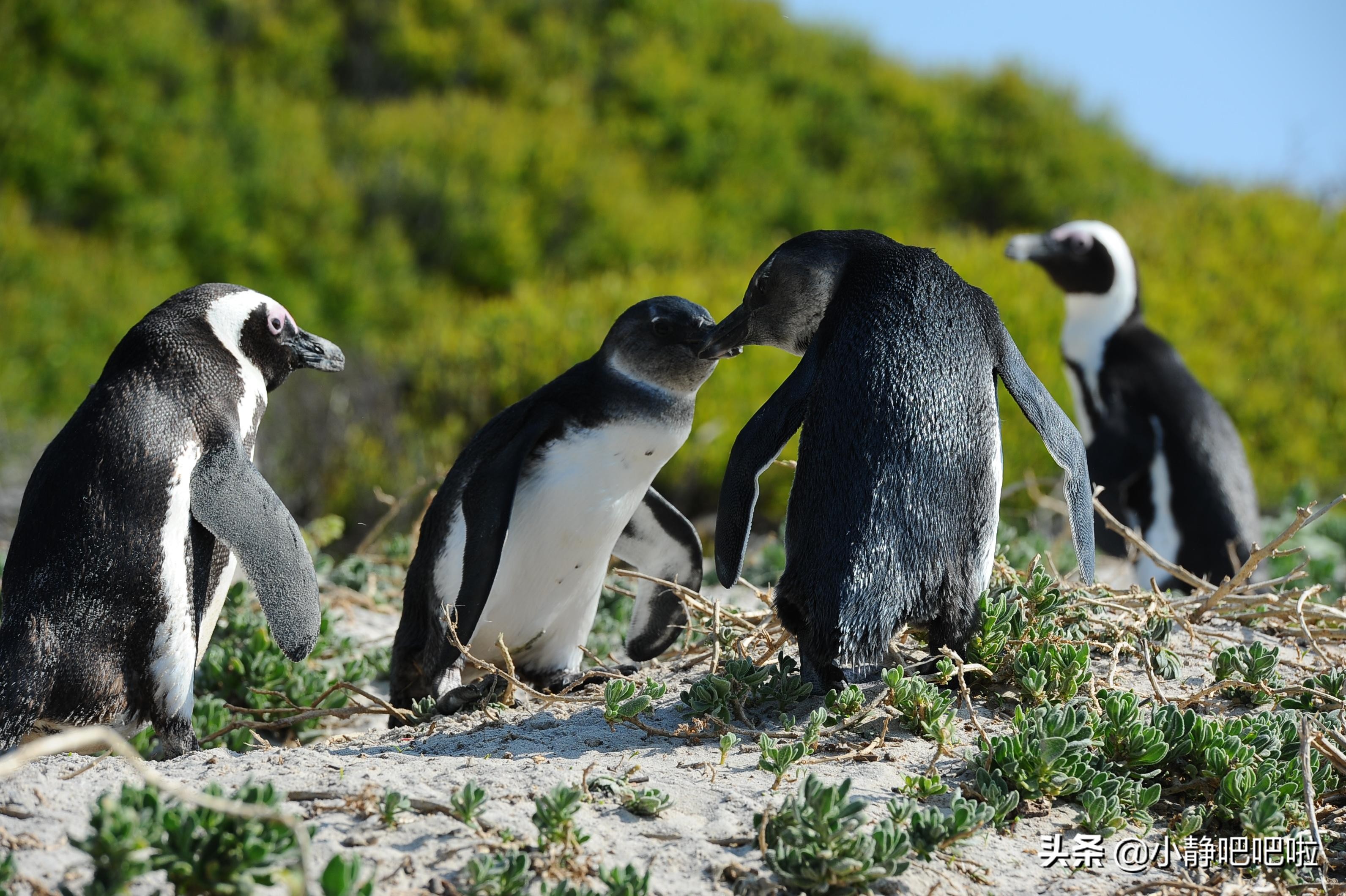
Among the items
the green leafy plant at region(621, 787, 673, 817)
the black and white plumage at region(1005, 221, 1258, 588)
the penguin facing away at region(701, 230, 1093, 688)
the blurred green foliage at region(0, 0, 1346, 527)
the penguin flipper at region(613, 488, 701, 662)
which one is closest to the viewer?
the green leafy plant at region(621, 787, 673, 817)

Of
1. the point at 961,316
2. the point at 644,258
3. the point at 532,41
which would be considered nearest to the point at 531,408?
the point at 961,316

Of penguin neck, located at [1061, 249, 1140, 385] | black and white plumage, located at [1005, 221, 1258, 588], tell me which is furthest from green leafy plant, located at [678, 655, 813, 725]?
penguin neck, located at [1061, 249, 1140, 385]

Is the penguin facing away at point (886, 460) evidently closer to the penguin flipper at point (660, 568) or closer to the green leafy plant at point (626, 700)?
the green leafy plant at point (626, 700)

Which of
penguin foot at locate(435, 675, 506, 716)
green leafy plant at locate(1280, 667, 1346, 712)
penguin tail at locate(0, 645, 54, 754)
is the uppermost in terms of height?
green leafy plant at locate(1280, 667, 1346, 712)

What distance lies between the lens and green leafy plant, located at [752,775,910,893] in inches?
70.8

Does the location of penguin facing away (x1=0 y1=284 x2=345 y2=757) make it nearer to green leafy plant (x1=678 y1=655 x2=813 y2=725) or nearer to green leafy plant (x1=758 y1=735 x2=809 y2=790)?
green leafy plant (x1=678 y1=655 x2=813 y2=725)

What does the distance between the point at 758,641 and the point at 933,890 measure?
120cm

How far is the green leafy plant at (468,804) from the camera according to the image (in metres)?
1.90

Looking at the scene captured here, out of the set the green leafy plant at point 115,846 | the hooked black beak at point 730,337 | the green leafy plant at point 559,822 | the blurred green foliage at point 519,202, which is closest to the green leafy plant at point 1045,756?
the green leafy plant at point 559,822

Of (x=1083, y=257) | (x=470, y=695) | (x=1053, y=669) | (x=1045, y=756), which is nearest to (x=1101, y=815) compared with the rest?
(x=1045, y=756)

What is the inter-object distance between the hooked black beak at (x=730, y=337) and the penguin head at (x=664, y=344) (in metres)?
0.10

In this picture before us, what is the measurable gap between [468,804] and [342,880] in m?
0.37

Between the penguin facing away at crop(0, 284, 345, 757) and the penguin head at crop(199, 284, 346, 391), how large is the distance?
0.07m

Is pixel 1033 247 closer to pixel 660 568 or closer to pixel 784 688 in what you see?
pixel 660 568
